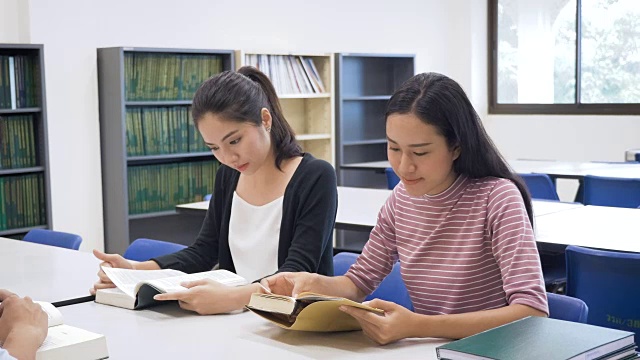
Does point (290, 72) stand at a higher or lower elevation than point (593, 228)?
higher

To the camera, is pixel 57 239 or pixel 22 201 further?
pixel 22 201

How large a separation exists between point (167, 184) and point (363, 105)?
82.9 inches

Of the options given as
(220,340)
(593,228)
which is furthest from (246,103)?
(593,228)

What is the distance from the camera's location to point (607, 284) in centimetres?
259

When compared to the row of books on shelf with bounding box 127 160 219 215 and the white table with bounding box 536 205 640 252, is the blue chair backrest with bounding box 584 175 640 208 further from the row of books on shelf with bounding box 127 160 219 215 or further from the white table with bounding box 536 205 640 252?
the row of books on shelf with bounding box 127 160 219 215

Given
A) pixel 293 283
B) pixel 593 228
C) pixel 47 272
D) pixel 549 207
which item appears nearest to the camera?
pixel 293 283

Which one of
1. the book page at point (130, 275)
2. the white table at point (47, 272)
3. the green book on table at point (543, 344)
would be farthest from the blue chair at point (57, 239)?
the green book on table at point (543, 344)

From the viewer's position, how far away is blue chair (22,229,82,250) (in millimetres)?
3202

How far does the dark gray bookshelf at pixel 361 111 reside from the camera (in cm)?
664

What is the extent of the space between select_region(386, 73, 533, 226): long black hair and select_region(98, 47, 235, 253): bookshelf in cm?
361

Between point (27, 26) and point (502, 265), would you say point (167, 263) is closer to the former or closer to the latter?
point (502, 265)

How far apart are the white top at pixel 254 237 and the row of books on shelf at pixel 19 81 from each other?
2813 mm

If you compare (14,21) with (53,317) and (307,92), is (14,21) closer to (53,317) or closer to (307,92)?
(307,92)

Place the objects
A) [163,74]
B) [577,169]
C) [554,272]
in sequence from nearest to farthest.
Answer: [554,272], [577,169], [163,74]
